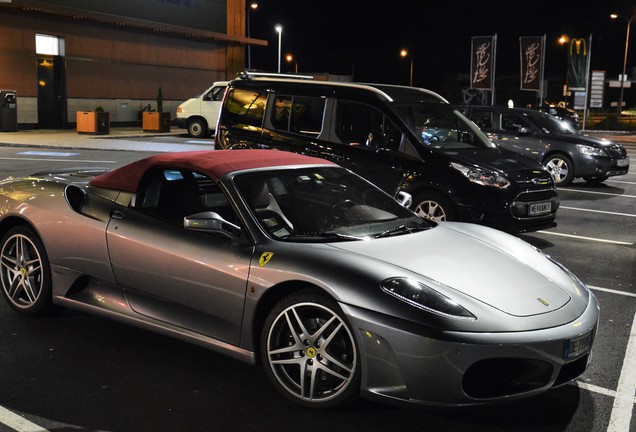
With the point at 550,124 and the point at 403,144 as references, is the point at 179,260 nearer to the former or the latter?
the point at 403,144

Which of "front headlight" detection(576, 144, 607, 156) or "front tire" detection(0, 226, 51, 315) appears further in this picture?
"front headlight" detection(576, 144, 607, 156)

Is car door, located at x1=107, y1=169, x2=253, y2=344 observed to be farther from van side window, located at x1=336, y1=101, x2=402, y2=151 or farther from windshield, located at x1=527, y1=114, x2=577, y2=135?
windshield, located at x1=527, y1=114, x2=577, y2=135

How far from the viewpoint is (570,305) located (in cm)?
415

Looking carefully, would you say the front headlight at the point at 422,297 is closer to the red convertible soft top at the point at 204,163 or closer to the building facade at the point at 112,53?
the red convertible soft top at the point at 204,163

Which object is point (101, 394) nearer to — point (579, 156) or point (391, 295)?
point (391, 295)

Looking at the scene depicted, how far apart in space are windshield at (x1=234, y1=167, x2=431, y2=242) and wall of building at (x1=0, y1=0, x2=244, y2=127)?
2581 centimetres

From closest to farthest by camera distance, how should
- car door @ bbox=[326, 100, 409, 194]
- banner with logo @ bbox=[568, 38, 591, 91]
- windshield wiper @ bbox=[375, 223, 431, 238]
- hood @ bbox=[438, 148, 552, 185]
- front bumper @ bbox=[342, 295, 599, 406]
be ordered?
1. front bumper @ bbox=[342, 295, 599, 406]
2. windshield wiper @ bbox=[375, 223, 431, 238]
3. hood @ bbox=[438, 148, 552, 185]
4. car door @ bbox=[326, 100, 409, 194]
5. banner with logo @ bbox=[568, 38, 591, 91]

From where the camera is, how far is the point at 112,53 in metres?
31.9

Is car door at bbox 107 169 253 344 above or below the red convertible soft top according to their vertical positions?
below

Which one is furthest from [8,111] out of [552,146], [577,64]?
[577,64]

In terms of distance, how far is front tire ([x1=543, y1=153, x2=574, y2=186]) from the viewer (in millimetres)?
15148

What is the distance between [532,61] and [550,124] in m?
19.4

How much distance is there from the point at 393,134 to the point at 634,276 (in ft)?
10.3

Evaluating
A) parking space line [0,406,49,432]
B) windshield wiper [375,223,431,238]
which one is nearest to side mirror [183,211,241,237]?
windshield wiper [375,223,431,238]
